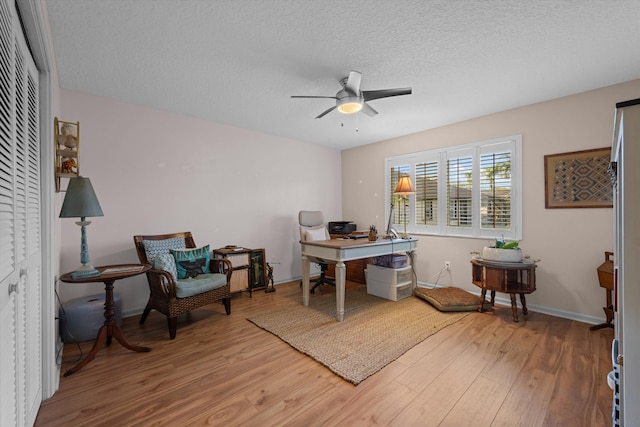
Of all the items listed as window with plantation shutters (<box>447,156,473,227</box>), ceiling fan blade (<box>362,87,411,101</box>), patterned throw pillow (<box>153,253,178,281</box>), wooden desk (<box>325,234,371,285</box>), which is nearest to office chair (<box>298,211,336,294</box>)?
wooden desk (<box>325,234,371,285</box>)

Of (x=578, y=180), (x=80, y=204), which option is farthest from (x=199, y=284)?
(x=578, y=180)

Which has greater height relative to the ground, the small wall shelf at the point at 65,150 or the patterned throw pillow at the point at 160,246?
the small wall shelf at the point at 65,150

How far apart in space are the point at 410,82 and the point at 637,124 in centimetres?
225

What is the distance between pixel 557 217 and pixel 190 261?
4.18 metres

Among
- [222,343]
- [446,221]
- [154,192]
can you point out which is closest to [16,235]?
[222,343]

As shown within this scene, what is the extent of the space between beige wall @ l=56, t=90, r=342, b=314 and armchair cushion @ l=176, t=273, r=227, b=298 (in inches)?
36.0

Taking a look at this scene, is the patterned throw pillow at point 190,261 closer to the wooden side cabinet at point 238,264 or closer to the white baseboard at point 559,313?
the wooden side cabinet at point 238,264

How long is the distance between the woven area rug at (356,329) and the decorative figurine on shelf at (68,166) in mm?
2209

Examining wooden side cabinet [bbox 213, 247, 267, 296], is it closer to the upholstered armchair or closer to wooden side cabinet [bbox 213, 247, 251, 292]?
wooden side cabinet [bbox 213, 247, 251, 292]

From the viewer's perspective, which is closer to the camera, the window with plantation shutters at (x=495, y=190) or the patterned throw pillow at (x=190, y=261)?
the patterned throw pillow at (x=190, y=261)

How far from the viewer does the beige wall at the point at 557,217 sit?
9.41 feet

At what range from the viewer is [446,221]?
4105 millimetres

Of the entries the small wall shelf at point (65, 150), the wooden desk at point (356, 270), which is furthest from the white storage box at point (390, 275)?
the small wall shelf at point (65, 150)

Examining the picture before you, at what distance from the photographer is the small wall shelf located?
2.32 meters
